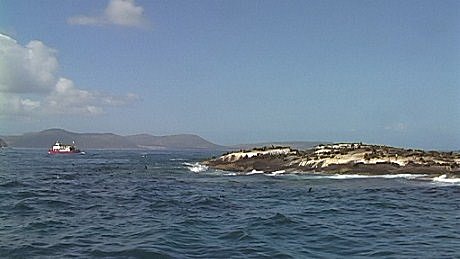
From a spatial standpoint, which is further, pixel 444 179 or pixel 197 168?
pixel 197 168

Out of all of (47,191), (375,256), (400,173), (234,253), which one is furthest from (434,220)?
(400,173)

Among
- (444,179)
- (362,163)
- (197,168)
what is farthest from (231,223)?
(197,168)

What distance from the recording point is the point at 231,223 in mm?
26375

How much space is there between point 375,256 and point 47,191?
3241cm

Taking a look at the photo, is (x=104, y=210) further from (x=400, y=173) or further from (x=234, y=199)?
(x=400, y=173)

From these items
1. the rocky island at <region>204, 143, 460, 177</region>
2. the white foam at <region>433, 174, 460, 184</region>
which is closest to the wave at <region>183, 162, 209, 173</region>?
the rocky island at <region>204, 143, 460, 177</region>

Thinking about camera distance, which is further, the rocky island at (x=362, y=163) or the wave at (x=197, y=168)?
the wave at (x=197, y=168)

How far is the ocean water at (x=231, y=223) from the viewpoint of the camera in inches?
782

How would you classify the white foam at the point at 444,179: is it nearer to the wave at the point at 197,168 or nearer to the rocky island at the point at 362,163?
the rocky island at the point at 362,163

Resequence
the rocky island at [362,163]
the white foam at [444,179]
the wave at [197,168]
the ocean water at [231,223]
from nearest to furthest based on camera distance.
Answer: the ocean water at [231,223] → the white foam at [444,179] → the rocky island at [362,163] → the wave at [197,168]

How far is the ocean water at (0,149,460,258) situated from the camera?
1986 cm

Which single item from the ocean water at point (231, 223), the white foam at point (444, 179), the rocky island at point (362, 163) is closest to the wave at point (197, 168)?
the rocky island at point (362, 163)

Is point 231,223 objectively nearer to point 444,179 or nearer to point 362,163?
point 444,179

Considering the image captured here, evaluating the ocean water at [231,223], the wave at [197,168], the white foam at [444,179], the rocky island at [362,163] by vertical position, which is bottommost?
the ocean water at [231,223]
